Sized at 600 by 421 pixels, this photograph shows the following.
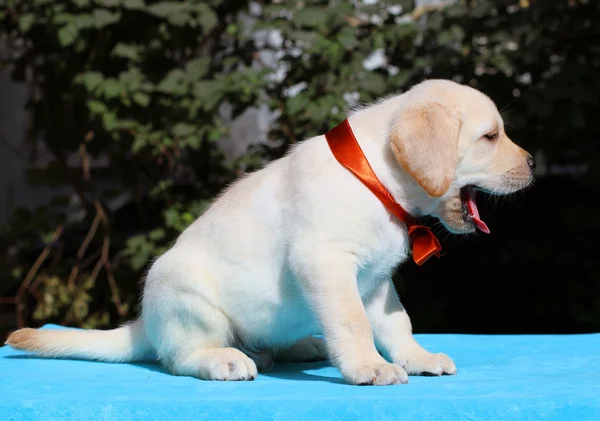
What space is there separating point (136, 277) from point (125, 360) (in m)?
2.32

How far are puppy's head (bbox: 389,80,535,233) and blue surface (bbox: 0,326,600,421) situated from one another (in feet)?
2.16

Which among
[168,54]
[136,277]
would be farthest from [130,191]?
[168,54]

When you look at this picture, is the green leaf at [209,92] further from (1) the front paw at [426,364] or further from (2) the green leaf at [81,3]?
(1) the front paw at [426,364]

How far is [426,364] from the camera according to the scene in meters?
3.33

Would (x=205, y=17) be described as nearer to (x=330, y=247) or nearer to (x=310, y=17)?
(x=310, y=17)

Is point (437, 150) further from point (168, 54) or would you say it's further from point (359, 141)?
point (168, 54)

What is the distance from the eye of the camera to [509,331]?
22.7 ft

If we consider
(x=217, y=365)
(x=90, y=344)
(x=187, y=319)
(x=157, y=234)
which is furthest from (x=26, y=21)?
(x=217, y=365)

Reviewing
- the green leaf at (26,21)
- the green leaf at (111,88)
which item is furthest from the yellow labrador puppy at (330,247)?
the green leaf at (26,21)

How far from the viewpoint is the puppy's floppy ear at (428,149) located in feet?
9.96

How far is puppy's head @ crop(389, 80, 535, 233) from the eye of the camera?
305 cm

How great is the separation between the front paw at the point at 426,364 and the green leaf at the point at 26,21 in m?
3.34

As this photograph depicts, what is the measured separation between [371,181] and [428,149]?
9.7 inches

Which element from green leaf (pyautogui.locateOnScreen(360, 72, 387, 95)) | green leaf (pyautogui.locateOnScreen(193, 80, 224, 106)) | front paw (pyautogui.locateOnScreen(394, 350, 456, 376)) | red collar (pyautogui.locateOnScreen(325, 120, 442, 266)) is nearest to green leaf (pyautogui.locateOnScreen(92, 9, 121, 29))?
green leaf (pyautogui.locateOnScreen(193, 80, 224, 106))
